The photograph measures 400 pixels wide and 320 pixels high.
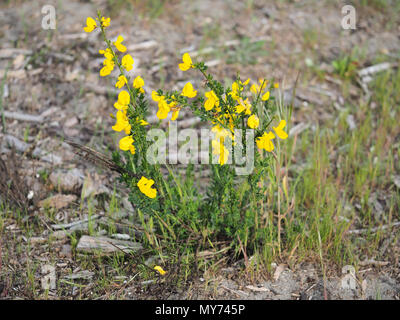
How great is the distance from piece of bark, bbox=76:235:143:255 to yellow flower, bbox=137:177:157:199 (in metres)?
0.53

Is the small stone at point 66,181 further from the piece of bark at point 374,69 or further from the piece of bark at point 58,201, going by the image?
the piece of bark at point 374,69

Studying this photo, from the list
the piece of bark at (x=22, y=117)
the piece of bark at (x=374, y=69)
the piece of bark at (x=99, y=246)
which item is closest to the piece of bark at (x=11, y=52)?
the piece of bark at (x=22, y=117)

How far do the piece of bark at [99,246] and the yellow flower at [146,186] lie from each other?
533 millimetres

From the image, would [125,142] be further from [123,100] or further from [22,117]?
[22,117]

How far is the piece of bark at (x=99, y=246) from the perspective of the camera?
226 centimetres

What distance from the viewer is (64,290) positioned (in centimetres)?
212

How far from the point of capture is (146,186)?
1.84m

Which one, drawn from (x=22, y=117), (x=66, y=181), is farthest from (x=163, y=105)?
(x=22, y=117)

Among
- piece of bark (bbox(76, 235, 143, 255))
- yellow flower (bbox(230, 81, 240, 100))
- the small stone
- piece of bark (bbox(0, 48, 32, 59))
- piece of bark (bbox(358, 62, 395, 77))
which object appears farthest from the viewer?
piece of bark (bbox(358, 62, 395, 77))

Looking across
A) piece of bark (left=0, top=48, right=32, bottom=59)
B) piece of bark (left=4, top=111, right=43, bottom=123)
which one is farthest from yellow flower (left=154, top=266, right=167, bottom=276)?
piece of bark (left=0, top=48, right=32, bottom=59)

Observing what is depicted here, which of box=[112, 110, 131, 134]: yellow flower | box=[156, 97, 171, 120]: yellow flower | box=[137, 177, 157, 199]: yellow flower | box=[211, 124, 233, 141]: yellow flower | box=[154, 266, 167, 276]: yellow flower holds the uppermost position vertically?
box=[156, 97, 171, 120]: yellow flower

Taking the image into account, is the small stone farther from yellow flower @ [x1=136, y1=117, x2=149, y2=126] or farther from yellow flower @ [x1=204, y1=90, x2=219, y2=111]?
yellow flower @ [x1=204, y1=90, x2=219, y2=111]

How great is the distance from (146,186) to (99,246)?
62 centimetres

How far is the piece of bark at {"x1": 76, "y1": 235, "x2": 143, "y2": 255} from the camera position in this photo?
2256 mm
